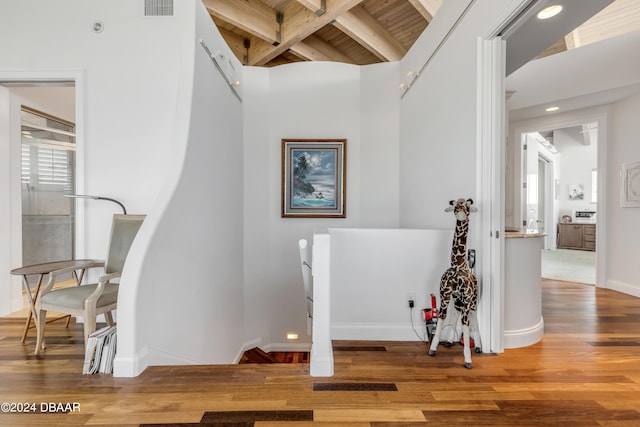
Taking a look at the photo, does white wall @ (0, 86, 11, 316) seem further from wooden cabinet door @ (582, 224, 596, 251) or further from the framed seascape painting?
wooden cabinet door @ (582, 224, 596, 251)

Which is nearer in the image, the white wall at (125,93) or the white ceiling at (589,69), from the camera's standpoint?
the white wall at (125,93)

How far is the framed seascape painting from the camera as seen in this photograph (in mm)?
3834

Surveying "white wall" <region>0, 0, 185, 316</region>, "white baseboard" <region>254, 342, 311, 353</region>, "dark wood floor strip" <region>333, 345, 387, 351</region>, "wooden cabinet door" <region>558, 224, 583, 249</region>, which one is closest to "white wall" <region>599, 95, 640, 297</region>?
"dark wood floor strip" <region>333, 345, 387, 351</region>

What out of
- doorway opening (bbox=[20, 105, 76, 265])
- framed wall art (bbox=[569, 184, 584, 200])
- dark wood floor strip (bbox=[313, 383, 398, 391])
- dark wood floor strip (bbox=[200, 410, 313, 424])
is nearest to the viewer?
dark wood floor strip (bbox=[200, 410, 313, 424])

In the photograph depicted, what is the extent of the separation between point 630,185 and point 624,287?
1275 millimetres

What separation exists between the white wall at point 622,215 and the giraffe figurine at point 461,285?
3.23 m

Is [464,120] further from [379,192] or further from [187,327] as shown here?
[187,327]

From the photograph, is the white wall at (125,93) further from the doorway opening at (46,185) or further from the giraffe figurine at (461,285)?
the giraffe figurine at (461,285)

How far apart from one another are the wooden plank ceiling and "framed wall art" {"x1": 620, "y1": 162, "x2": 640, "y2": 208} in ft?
5.17

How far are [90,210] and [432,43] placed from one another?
11.6ft

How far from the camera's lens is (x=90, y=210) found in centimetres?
273

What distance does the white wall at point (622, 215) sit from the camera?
11.9 ft

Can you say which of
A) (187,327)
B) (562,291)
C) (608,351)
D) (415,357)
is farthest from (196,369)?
(562,291)

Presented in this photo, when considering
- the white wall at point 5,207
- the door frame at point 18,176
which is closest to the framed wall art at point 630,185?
the door frame at point 18,176
